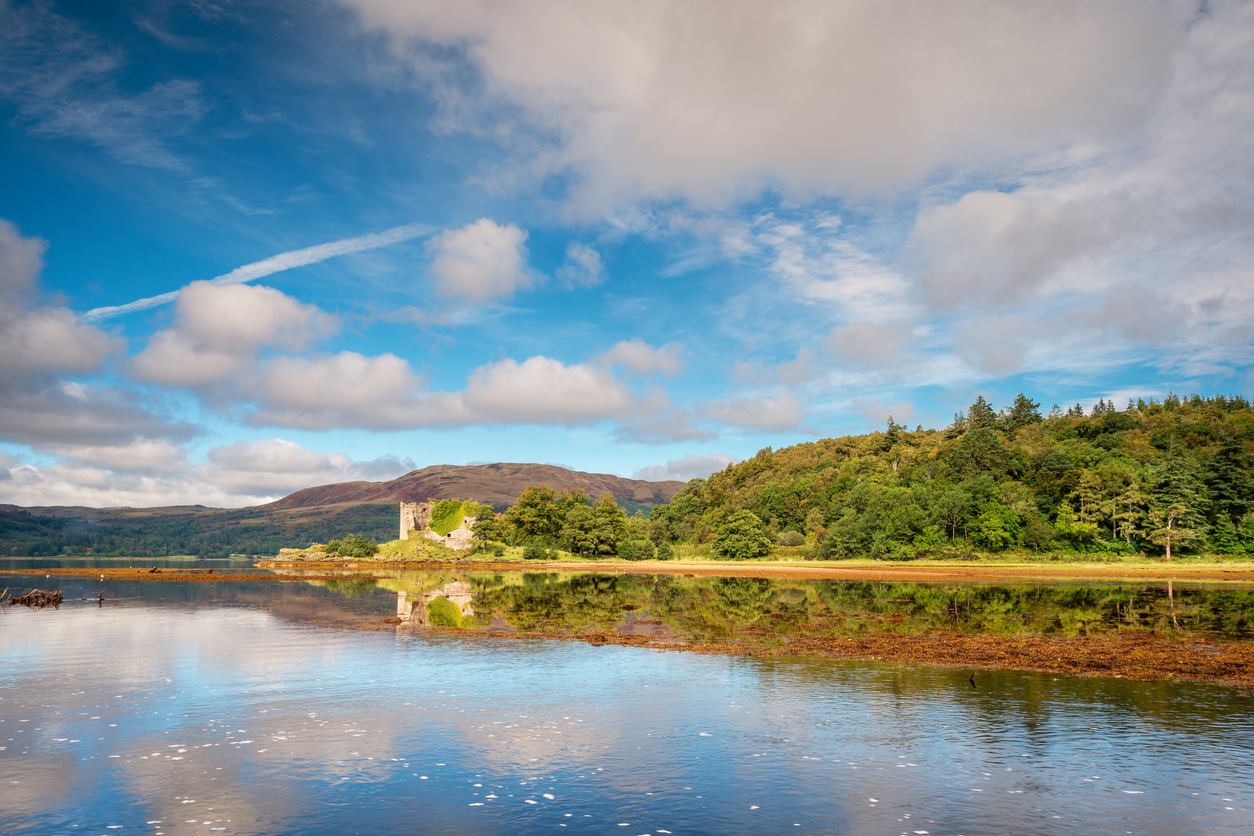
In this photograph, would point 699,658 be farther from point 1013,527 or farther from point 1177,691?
point 1013,527

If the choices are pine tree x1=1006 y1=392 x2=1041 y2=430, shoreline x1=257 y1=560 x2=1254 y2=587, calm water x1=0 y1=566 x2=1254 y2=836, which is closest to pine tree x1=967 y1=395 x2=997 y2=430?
pine tree x1=1006 y1=392 x2=1041 y2=430

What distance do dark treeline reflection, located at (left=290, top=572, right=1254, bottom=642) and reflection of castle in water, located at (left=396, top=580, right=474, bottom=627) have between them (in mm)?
195

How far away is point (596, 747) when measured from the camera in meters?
14.2

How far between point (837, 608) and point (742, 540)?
57.1 meters

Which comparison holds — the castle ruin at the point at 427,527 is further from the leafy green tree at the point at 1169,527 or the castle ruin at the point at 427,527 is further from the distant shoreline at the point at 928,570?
the leafy green tree at the point at 1169,527

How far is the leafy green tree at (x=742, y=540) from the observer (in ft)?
317

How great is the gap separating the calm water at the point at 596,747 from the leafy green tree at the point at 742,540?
2899 inches

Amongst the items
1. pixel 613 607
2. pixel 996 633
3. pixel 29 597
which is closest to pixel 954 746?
pixel 996 633

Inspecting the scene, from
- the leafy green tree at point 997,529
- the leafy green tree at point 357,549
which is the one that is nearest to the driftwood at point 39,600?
the leafy green tree at point 357,549

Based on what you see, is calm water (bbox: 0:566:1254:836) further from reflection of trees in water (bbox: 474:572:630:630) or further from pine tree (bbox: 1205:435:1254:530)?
pine tree (bbox: 1205:435:1254:530)

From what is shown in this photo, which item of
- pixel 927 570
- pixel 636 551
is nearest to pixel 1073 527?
pixel 927 570

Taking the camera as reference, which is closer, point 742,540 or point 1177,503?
point 1177,503

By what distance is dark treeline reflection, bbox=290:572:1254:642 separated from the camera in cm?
3222

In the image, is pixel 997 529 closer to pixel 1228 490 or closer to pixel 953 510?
pixel 953 510
